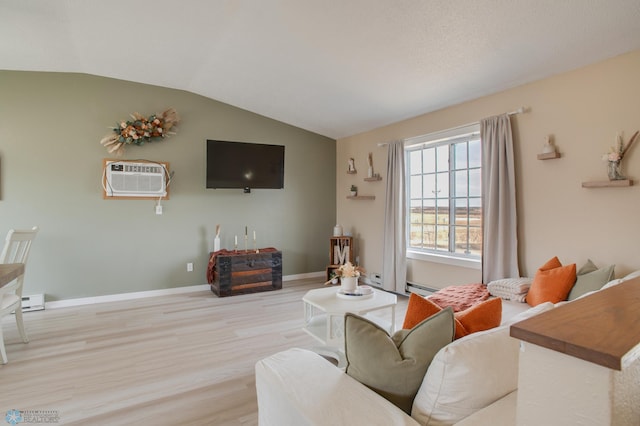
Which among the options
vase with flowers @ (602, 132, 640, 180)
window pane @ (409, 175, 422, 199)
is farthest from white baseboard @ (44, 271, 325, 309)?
vase with flowers @ (602, 132, 640, 180)

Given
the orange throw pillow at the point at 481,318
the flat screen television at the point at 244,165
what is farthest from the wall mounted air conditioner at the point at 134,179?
the orange throw pillow at the point at 481,318

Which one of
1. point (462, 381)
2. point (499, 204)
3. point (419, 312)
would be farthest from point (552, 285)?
point (462, 381)

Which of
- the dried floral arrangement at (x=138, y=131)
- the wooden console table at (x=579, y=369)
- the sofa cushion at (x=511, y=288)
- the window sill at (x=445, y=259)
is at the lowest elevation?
the sofa cushion at (x=511, y=288)

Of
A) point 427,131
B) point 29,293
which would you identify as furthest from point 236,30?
point 29,293

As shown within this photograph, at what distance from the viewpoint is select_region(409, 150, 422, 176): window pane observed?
4.62 metres

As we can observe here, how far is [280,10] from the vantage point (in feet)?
9.36

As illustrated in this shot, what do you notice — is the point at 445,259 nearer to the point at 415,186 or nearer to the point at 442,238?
the point at 442,238

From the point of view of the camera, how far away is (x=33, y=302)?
402 cm

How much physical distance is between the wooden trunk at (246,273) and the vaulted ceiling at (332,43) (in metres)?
2.25

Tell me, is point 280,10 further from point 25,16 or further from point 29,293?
point 29,293

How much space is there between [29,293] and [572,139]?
5942 millimetres

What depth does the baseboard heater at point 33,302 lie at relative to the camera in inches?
157

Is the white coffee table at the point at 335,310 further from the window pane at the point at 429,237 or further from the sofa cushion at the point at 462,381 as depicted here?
the window pane at the point at 429,237

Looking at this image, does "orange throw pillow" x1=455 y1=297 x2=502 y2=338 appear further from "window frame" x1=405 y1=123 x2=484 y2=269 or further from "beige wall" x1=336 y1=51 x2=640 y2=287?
"window frame" x1=405 y1=123 x2=484 y2=269
